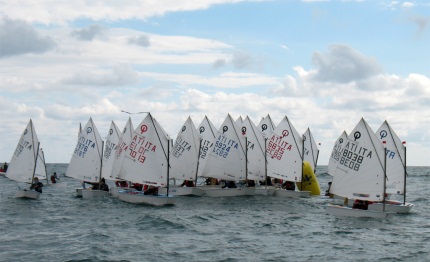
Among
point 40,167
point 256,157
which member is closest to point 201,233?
point 256,157

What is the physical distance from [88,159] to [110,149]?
8003 mm

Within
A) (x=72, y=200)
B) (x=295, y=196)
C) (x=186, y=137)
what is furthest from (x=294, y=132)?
(x=72, y=200)

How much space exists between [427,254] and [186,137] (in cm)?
3879

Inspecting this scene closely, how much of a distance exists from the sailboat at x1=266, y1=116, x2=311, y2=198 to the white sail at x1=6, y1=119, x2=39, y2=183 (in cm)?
2535

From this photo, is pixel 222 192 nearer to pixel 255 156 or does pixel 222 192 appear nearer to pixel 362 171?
pixel 255 156

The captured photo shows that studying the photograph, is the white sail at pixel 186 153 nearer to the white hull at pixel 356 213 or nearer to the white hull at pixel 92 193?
the white hull at pixel 92 193

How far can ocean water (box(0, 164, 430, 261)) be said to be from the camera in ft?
103

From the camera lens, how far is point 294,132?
212 feet

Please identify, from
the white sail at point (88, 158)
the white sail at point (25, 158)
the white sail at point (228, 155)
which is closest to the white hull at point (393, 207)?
→ the white sail at point (228, 155)

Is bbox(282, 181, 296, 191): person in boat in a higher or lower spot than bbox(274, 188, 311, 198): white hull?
higher

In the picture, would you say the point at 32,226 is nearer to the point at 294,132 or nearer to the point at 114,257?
the point at 114,257

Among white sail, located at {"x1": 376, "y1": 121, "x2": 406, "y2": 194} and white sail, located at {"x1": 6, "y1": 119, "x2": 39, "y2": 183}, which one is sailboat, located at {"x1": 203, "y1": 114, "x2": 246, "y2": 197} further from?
white sail, located at {"x1": 6, "y1": 119, "x2": 39, "y2": 183}

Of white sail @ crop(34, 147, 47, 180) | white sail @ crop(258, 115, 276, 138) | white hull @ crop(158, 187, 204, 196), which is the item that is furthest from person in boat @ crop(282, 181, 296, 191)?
white sail @ crop(34, 147, 47, 180)

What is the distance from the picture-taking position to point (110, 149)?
230ft
